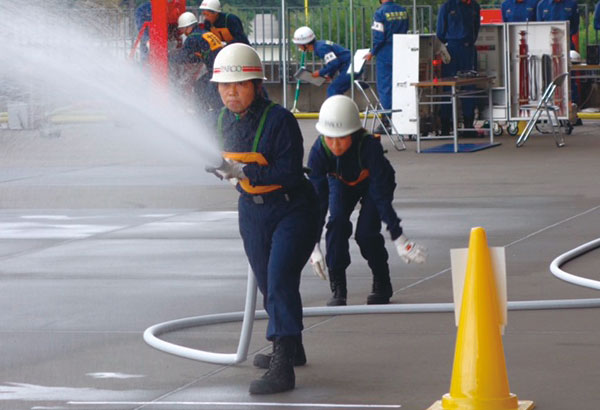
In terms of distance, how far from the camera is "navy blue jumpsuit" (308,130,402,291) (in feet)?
27.6

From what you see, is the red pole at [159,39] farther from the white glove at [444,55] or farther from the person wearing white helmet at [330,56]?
the white glove at [444,55]

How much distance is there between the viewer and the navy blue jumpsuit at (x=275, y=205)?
6.78 m

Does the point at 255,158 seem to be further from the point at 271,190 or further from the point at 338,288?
the point at 338,288

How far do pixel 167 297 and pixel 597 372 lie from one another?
12.0ft

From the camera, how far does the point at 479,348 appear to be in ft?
19.2

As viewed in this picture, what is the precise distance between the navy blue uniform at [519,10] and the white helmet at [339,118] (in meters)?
16.6

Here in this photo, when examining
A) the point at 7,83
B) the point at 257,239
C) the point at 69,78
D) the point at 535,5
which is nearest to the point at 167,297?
the point at 69,78

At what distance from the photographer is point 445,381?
6.71 meters

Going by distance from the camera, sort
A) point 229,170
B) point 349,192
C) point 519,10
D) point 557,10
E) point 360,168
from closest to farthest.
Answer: point 229,170 < point 360,168 < point 349,192 < point 557,10 < point 519,10

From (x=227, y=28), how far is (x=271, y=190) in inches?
508

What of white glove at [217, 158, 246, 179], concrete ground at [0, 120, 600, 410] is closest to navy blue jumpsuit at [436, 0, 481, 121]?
concrete ground at [0, 120, 600, 410]

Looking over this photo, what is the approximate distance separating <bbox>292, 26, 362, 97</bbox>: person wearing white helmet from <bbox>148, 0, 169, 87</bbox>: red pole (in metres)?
2.44

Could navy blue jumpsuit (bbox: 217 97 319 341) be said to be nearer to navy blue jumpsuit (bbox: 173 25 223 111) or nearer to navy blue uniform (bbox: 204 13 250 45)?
navy blue jumpsuit (bbox: 173 25 223 111)

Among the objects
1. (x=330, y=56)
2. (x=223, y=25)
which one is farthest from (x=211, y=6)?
(x=330, y=56)
